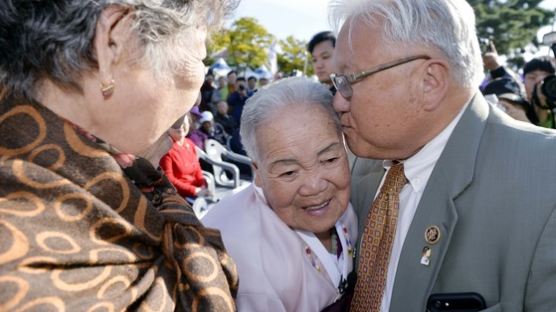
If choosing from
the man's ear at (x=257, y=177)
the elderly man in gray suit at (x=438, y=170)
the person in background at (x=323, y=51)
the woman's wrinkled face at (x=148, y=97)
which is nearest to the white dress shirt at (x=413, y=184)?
the elderly man in gray suit at (x=438, y=170)

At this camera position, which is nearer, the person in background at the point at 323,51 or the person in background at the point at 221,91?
the person in background at the point at 323,51

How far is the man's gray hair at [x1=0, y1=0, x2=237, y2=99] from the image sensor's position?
3.64 feet

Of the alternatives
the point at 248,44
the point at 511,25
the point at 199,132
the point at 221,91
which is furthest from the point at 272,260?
the point at 511,25

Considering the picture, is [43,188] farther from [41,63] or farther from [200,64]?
[200,64]

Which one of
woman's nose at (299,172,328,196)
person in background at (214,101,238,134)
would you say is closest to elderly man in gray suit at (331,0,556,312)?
woman's nose at (299,172,328,196)

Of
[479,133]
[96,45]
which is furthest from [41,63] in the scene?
[479,133]

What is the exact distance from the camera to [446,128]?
2.07m

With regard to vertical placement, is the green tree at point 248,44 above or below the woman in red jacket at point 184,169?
below

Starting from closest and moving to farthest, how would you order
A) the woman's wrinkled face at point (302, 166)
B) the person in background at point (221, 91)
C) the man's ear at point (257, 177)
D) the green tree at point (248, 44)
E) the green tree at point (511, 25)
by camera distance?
the woman's wrinkled face at point (302, 166)
the man's ear at point (257, 177)
the person in background at point (221, 91)
the green tree at point (248, 44)
the green tree at point (511, 25)

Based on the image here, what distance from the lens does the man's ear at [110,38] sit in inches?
45.1

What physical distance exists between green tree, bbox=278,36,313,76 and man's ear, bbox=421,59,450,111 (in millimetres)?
41316

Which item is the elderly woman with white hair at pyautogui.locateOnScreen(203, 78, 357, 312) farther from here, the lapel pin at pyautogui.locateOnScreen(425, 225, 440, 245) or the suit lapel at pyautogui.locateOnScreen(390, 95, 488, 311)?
the lapel pin at pyautogui.locateOnScreen(425, 225, 440, 245)

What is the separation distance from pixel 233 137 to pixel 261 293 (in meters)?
9.60

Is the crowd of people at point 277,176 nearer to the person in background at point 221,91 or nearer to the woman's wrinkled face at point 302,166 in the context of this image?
the woman's wrinkled face at point 302,166
